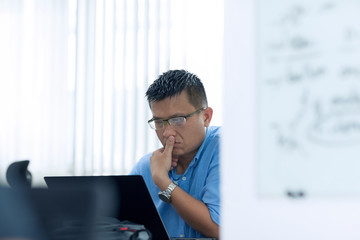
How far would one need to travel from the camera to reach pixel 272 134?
53 cm

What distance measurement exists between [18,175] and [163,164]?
1.04m

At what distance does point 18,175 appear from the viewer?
22.5 inches

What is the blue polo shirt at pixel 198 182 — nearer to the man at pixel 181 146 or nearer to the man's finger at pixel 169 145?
the man at pixel 181 146

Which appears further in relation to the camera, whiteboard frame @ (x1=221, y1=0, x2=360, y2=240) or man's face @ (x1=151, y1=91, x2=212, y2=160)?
man's face @ (x1=151, y1=91, x2=212, y2=160)

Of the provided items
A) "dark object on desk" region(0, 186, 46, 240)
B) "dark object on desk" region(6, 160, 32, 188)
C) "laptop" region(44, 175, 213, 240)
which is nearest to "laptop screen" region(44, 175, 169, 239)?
"laptop" region(44, 175, 213, 240)

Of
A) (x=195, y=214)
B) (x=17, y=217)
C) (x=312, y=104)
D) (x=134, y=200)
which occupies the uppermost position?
(x=312, y=104)

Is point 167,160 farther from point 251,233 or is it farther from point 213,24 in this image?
point 213,24

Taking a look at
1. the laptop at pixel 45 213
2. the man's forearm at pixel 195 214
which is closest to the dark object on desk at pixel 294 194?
the laptop at pixel 45 213

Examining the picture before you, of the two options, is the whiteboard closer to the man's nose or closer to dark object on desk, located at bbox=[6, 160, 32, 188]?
dark object on desk, located at bbox=[6, 160, 32, 188]

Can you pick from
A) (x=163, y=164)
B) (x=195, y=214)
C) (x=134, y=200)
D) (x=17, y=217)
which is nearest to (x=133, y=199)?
(x=134, y=200)

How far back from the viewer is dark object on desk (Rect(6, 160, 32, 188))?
0.53 m

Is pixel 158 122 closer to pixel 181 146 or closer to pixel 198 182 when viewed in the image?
pixel 181 146

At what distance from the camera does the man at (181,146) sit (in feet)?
5.09

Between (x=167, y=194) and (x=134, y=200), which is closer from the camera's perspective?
(x=134, y=200)
